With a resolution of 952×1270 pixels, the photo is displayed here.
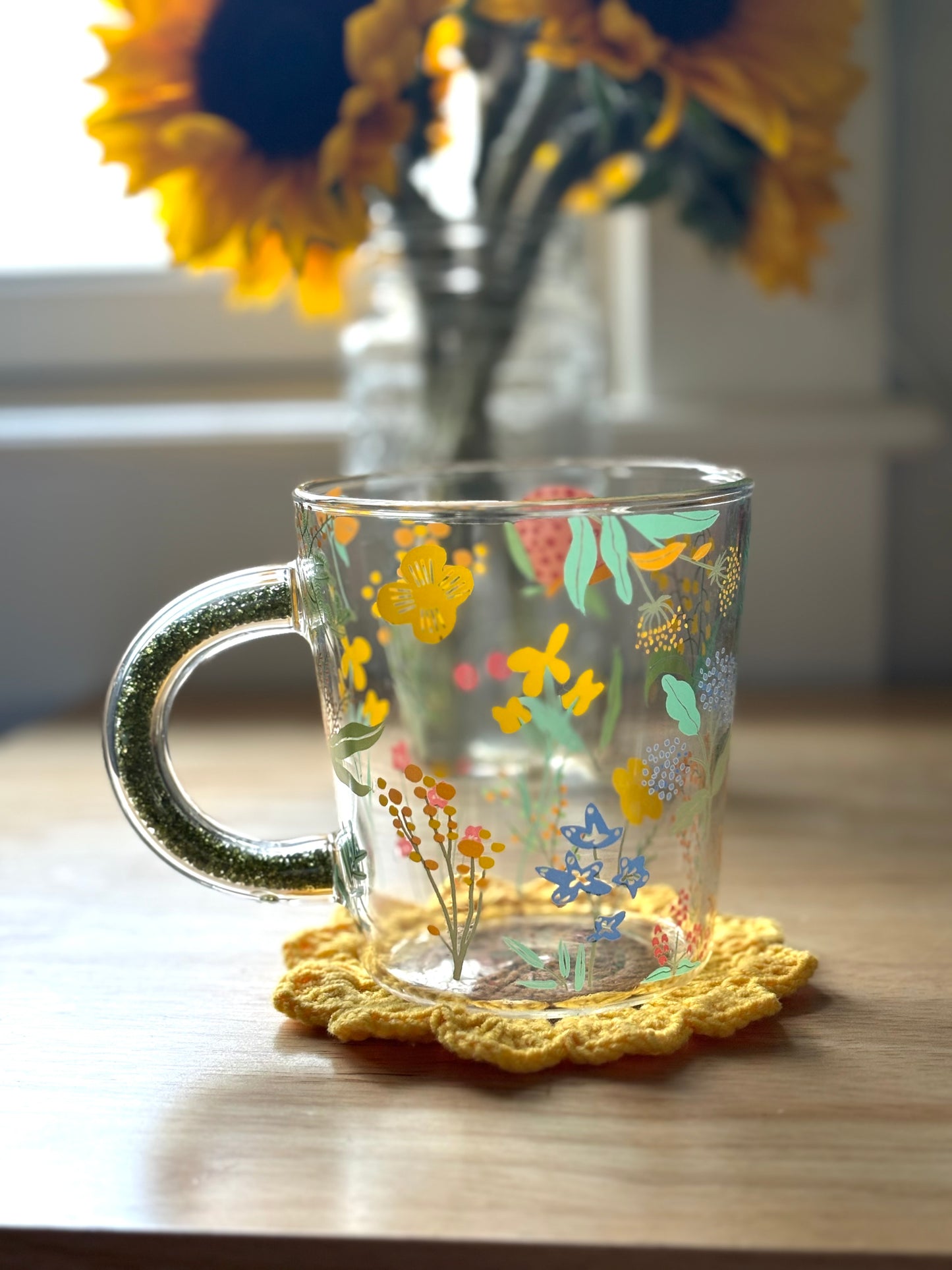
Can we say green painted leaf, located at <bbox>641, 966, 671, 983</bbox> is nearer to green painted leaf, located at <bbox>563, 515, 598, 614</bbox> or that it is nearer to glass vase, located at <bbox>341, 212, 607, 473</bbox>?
green painted leaf, located at <bbox>563, 515, 598, 614</bbox>

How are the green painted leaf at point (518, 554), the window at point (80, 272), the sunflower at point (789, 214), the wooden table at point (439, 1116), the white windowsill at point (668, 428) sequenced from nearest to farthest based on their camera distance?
1. the wooden table at point (439, 1116)
2. the green painted leaf at point (518, 554)
3. the sunflower at point (789, 214)
4. the white windowsill at point (668, 428)
5. the window at point (80, 272)

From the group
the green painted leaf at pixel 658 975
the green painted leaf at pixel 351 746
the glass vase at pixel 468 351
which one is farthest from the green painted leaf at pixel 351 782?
the glass vase at pixel 468 351

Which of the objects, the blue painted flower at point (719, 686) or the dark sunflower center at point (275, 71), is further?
the dark sunflower center at point (275, 71)

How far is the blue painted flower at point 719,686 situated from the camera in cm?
40

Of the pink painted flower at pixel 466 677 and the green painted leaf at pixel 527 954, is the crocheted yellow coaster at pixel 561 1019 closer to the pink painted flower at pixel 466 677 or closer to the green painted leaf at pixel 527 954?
the green painted leaf at pixel 527 954

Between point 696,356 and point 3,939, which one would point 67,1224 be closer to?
point 3,939

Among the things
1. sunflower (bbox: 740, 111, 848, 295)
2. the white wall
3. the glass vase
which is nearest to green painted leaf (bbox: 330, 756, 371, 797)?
the glass vase

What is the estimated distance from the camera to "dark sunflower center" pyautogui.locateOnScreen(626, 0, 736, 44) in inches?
23.5

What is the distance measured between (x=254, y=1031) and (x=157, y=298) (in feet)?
2.50

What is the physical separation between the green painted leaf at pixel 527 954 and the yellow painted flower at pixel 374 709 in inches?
3.2

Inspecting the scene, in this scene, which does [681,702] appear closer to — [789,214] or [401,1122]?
[401,1122]

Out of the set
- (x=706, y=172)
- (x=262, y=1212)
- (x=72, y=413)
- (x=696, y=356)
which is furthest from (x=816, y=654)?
(x=262, y=1212)

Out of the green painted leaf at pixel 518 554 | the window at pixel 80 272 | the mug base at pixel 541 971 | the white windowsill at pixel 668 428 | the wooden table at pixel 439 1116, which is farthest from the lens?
the window at pixel 80 272

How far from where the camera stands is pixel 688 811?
41 centimetres
